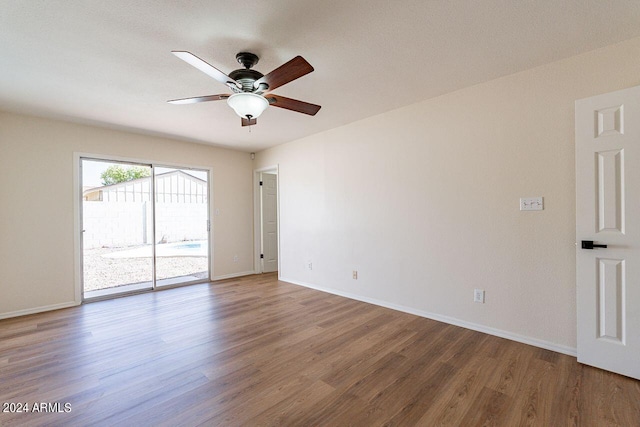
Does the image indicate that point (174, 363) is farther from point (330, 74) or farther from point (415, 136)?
point (415, 136)

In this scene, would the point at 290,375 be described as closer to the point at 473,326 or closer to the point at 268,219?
the point at 473,326

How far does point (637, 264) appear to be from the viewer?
1.93m

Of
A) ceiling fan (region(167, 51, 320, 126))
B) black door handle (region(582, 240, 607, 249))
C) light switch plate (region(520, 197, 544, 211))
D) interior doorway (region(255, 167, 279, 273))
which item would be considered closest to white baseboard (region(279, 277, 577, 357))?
black door handle (region(582, 240, 607, 249))

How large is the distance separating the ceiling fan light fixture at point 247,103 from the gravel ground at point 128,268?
3.60 meters

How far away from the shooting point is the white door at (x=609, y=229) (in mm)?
1947

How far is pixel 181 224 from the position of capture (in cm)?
500

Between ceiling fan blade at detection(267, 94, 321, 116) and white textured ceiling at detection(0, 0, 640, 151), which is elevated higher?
white textured ceiling at detection(0, 0, 640, 151)

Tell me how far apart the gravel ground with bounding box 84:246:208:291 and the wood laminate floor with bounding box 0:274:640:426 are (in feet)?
3.12

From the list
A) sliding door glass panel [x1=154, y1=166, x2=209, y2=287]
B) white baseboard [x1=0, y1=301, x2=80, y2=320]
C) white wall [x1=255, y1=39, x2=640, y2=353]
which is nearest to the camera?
white wall [x1=255, y1=39, x2=640, y2=353]

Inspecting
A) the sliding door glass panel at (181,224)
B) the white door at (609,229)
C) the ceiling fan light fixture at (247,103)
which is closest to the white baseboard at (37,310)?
the sliding door glass panel at (181,224)

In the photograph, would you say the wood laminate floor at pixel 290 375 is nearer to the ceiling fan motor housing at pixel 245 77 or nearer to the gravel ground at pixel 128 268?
the gravel ground at pixel 128 268

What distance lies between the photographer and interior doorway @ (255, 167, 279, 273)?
5.77 meters

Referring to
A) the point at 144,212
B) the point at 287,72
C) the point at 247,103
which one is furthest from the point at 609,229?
the point at 144,212

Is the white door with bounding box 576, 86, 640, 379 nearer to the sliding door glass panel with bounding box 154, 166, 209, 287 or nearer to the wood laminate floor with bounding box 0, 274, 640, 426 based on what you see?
the wood laminate floor with bounding box 0, 274, 640, 426
